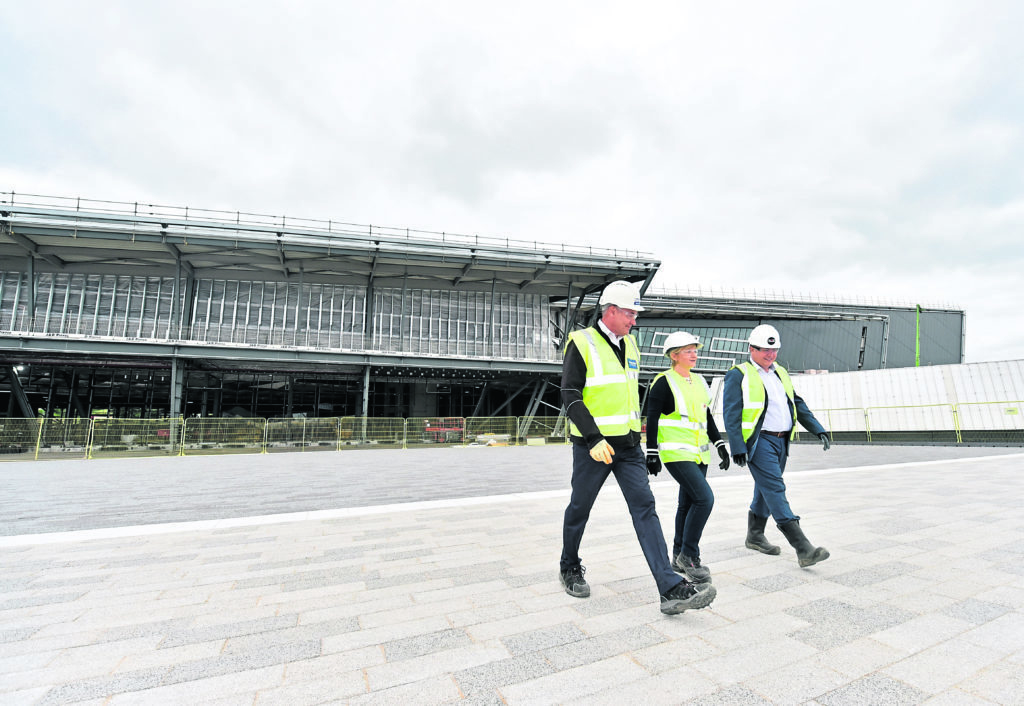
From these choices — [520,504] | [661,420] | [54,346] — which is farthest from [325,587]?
[54,346]

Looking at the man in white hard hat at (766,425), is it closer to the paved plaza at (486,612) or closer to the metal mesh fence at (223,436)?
the paved plaza at (486,612)

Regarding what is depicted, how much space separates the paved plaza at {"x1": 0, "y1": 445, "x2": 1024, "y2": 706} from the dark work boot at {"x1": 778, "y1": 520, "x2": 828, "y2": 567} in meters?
0.09

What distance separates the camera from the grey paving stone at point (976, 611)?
280 cm

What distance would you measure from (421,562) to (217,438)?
806 inches

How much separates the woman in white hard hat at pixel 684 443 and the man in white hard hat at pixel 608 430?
368 mm

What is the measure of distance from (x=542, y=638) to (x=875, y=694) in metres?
1.41

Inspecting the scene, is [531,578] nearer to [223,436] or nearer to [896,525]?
[896,525]

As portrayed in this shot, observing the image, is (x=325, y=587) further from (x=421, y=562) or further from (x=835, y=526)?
(x=835, y=526)

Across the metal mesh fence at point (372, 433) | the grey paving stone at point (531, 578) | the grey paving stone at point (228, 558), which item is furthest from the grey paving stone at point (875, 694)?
the metal mesh fence at point (372, 433)

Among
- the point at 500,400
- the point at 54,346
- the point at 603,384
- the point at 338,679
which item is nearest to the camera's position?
the point at 338,679

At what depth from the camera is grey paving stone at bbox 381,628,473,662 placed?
2449mm

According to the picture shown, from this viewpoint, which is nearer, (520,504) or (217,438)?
(520,504)

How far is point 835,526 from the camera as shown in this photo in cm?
516

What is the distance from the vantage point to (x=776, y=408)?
4.07 meters
